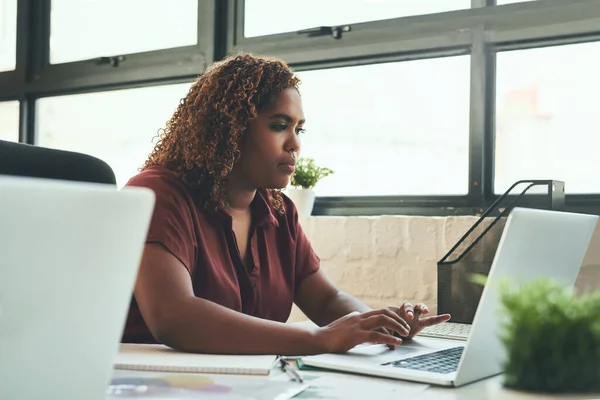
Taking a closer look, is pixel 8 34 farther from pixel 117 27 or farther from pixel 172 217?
pixel 172 217

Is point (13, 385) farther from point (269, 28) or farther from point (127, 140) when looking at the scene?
point (127, 140)

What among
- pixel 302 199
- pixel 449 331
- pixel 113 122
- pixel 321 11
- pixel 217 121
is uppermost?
pixel 321 11

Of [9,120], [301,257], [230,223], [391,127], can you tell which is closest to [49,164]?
[230,223]

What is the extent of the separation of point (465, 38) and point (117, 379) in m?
1.60

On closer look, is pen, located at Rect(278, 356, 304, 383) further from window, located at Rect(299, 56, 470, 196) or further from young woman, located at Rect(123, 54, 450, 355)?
window, located at Rect(299, 56, 470, 196)

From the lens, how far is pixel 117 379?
3.08ft

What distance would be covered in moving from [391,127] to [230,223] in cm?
93

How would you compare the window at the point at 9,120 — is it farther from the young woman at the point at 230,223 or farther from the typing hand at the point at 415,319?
the typing hand at the point at 415,319

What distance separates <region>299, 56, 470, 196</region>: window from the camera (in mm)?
2250

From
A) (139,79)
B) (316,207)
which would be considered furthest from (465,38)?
(139,79)

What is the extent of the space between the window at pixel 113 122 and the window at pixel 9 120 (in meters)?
0.11

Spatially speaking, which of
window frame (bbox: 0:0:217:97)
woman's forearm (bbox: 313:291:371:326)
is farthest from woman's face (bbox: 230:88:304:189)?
window frame (bbox: 0:0:217:97)

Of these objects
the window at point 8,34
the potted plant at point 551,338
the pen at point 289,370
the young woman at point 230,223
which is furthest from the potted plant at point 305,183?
the window at point 8,34

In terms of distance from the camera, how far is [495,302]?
88cm
